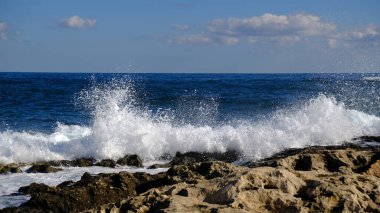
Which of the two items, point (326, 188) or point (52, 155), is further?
point (52, 155)

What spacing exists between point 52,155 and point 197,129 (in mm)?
4253

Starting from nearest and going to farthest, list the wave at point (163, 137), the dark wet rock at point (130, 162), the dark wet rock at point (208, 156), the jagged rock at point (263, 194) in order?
the jagged rock at point (263, 194) → the dark wet rock at point (130, 162) → the dark wet rock at point (208, 156) → the wave at point (163, 137)

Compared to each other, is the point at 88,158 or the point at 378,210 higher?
the point at 378,210

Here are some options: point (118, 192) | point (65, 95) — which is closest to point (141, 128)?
point (118, 192)

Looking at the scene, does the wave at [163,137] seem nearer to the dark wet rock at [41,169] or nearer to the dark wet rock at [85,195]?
the dark wet rock at [41,169]

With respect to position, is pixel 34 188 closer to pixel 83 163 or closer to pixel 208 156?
pixel 83 163

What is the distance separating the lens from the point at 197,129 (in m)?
14.4

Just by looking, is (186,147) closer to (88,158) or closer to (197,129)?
(197,129)

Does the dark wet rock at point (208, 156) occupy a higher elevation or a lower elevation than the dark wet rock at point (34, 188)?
→ lower

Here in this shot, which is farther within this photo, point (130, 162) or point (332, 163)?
point (130, 162)

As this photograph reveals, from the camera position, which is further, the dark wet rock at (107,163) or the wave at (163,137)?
the wave at (163,137)

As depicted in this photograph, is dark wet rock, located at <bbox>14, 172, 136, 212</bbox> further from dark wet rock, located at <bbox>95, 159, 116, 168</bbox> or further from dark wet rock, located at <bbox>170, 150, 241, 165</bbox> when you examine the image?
dark wet rock, located at <bbox>170, 150, 241, 165</bbox>

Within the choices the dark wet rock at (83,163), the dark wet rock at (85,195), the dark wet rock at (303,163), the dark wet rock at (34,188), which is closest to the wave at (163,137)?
the dark wet rock at (83,163)

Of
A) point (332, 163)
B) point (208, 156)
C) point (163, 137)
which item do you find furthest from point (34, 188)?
point (163, 137)
